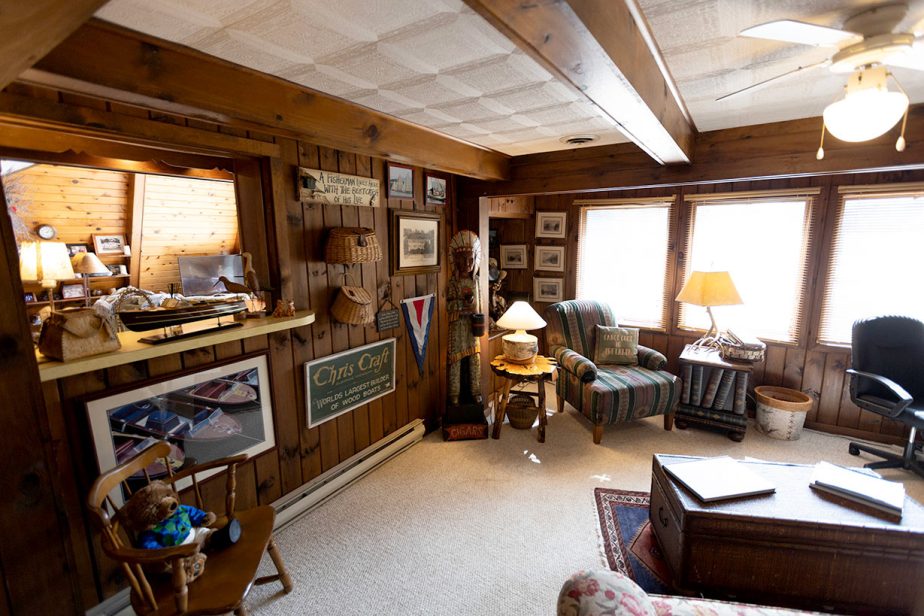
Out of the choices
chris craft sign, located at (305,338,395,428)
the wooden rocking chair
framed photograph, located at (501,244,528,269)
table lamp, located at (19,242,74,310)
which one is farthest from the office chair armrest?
table lamp, located at (19,242,74,310)

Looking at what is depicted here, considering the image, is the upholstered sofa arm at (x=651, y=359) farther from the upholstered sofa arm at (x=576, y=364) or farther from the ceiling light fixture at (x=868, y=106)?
the ceiling light fixture at (x=868, y=106)

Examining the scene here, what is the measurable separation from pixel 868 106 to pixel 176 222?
17.9 ft

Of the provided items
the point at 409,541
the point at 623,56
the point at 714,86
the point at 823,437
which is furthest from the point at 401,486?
the point at 823,437

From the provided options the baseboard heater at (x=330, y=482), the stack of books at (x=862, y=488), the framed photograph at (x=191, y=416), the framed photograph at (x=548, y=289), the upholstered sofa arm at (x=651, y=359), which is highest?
the framed photograph at (x=548, y=289)

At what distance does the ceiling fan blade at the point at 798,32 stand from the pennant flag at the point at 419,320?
92.2 inches

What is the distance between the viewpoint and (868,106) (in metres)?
1.26

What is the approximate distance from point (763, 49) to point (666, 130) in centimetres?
45

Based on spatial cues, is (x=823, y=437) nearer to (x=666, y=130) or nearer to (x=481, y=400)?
(x=481, y=400)

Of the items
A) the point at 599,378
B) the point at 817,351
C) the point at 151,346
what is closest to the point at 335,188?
the point at 151,346

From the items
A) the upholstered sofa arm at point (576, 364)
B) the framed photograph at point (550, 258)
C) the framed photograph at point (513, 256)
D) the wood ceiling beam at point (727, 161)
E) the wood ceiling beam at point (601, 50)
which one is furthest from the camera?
the framed photograph at point (513, 256)

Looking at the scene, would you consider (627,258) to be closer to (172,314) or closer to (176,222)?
(172,314)

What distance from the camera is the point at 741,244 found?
349 cm

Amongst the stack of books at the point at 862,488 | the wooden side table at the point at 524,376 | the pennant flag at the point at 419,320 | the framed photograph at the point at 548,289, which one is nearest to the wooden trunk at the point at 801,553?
the stack of books at the point at 862,488

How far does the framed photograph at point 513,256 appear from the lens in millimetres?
4516
